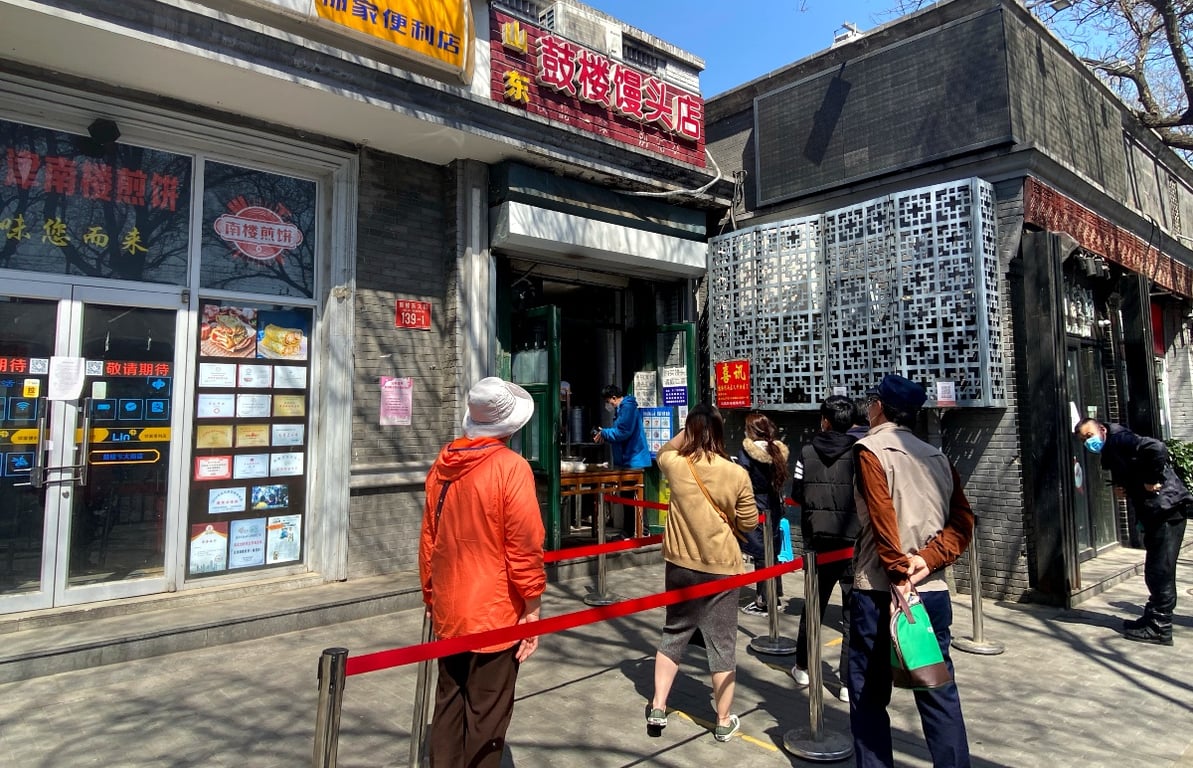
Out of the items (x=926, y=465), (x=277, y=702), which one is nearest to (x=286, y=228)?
(x=277, y=702)

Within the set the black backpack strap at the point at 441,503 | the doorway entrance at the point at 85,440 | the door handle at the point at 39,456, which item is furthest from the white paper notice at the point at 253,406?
the black backpack strap at the point at 441,503

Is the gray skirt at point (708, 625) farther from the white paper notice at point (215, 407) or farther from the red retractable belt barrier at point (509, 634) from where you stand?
the white paper notice at point (215, 407)

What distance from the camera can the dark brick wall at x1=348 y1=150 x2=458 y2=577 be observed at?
688cm

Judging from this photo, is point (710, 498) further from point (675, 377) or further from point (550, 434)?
point (675, 377)

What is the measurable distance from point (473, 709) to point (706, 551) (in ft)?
5.19

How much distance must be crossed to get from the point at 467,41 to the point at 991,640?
272 inches

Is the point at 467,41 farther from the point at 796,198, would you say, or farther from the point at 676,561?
the point at 676,561

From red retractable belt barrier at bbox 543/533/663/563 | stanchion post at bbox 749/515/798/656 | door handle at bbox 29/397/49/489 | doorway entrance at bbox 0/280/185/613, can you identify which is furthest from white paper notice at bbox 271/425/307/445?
stanchion post at bbox 749/515/798/656

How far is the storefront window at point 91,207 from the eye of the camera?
5496 mm

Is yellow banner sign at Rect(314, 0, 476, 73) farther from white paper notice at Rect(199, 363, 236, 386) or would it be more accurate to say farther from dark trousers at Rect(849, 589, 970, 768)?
dark trousers at Rect(849, 589, 970, 768)

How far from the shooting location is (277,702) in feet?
14.2

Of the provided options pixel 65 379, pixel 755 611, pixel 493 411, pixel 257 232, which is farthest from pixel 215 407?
pixel 755 611

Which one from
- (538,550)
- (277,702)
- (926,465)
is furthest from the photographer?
(277,702)

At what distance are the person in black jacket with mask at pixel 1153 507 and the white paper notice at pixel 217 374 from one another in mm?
7285
